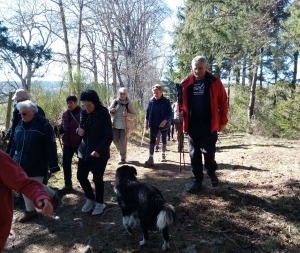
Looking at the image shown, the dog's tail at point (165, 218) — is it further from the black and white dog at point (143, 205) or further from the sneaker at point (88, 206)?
the sneaker at point (88, 206)

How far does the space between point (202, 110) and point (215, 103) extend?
205 mm

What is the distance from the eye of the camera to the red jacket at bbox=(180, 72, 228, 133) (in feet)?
13.5

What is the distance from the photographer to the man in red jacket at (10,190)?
73.8 inches

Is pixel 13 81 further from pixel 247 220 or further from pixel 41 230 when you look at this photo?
pixel 247 220

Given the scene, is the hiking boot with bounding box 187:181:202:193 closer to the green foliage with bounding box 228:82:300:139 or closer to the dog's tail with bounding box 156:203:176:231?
the dog's tail with bounding box 156:203:176:231

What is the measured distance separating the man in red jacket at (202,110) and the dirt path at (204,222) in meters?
0.66

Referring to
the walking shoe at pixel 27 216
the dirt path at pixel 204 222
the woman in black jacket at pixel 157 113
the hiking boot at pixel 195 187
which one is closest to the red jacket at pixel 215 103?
the hiking boot at pixel 195 187

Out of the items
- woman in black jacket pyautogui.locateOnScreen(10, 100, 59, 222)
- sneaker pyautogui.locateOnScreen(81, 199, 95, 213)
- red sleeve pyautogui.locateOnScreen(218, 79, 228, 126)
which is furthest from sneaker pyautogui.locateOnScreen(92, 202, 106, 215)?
red sleeve pyautogui.locateOnScreen(218, 79, 228, 126)

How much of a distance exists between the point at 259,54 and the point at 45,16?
40.0 ft

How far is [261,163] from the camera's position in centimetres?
639

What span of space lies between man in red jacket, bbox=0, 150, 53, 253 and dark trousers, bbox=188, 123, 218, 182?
2.73 m

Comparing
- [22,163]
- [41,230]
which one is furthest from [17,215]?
[22,163]

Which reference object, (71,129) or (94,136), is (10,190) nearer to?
(94,136)

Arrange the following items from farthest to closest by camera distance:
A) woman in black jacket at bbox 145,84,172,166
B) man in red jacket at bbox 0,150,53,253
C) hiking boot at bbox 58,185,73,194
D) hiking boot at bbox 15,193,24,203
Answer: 1. woman in black jacket at bbox 145,84,172,166
2. hiking boot at bbox 58,185,73,194
3. hiking boot at bbox 15,193,24,203
4. man in red jacket at bbox 0,150,53,253
